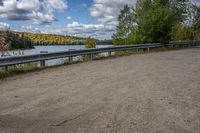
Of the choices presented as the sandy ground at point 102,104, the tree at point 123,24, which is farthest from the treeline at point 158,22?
the sandy ground at point 102,104

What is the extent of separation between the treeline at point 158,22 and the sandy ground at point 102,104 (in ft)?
65.6

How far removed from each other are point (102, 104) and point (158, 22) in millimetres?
24979

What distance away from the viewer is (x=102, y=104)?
300 inches

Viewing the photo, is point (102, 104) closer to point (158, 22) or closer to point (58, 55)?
point (58, 55)

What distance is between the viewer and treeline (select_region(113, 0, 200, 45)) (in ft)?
103

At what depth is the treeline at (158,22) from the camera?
31.5 metres

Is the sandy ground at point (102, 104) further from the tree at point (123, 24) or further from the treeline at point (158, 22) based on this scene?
the tree at point (123, 24)

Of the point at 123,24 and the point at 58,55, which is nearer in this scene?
the point at 58,55

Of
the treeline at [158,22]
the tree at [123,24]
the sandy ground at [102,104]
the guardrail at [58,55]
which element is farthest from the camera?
the tree at [123,24]

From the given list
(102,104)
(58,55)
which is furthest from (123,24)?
(102,104)

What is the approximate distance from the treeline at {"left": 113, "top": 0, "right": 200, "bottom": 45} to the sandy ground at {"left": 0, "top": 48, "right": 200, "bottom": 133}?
20005mm

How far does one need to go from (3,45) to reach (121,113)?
10.00 m

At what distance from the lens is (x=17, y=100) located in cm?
825

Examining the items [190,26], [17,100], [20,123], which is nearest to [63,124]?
[20,123]
